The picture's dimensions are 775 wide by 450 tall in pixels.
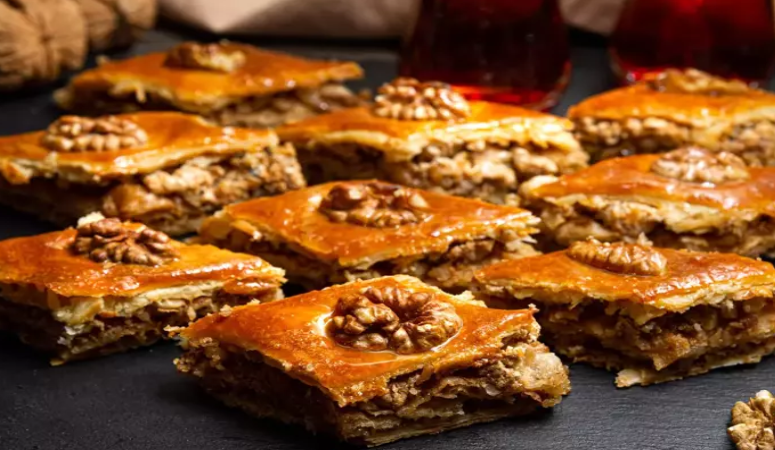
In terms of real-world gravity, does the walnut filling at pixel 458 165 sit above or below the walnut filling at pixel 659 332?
below

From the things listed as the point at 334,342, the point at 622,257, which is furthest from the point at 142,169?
the point at 622,257

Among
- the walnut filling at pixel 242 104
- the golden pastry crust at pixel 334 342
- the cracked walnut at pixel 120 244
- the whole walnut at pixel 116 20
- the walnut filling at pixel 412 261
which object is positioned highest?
the golden pastry crust at pixel 334 342

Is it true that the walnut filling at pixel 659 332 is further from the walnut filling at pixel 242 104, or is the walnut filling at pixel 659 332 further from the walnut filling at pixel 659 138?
the walnut filling at pixel 242 104

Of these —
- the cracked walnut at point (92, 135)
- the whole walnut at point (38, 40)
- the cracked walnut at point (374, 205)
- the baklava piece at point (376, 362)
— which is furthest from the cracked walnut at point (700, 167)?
the whole walnut at point (38, 40)

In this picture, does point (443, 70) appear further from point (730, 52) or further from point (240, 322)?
point (240, 322)

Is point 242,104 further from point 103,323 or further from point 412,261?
point 103,323

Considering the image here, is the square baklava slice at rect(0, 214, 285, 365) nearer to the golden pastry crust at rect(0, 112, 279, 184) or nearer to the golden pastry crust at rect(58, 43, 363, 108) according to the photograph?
the golden pastry crust at rect(0, 112, 279, 184)

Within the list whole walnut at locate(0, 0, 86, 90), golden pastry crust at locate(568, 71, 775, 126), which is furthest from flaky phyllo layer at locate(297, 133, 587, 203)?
whole walnut at locate(0, 0, 86, 90)
